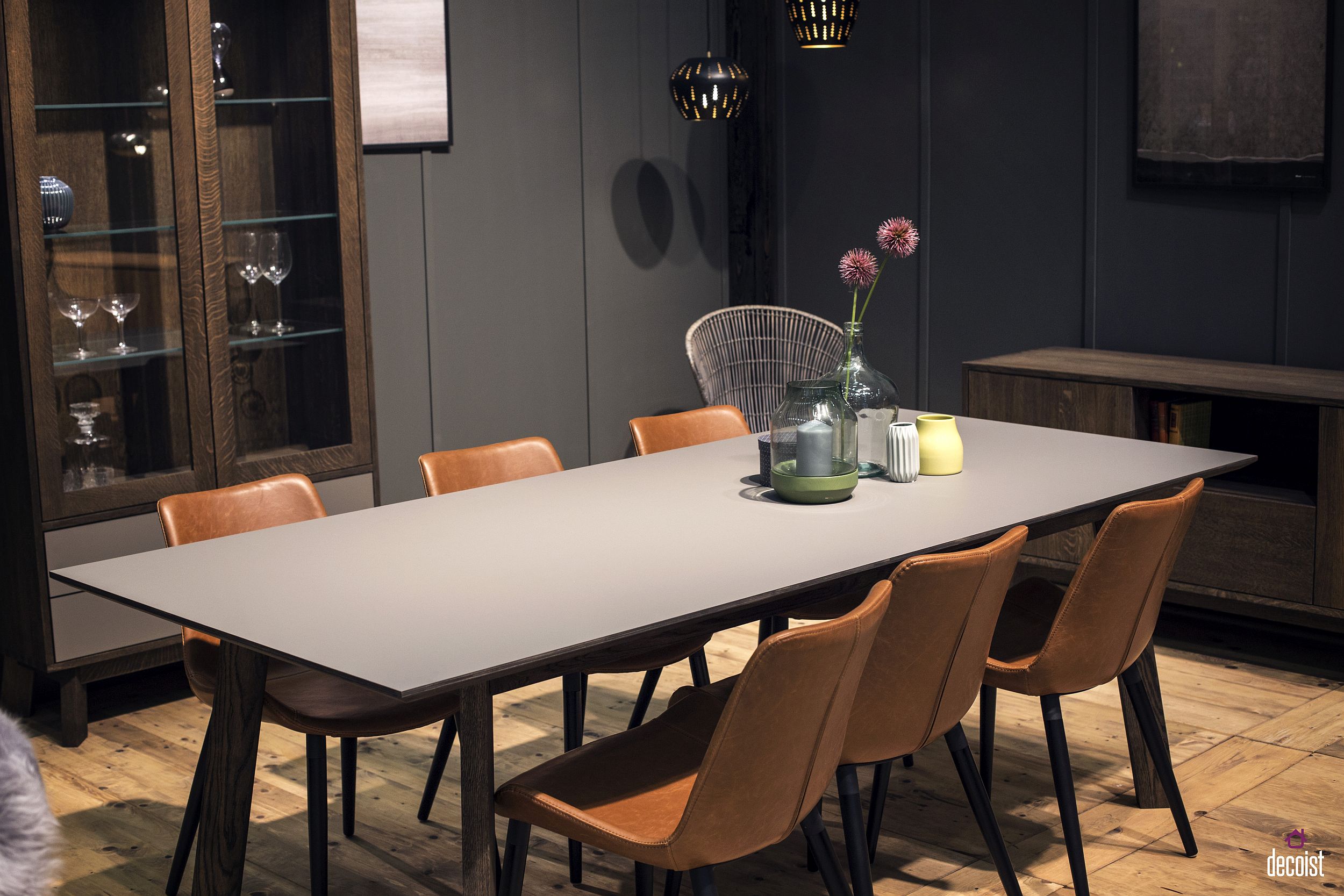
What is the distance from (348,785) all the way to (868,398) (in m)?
1.46

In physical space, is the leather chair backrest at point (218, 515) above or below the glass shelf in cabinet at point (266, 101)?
below

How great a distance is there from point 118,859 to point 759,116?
3965 millimetres

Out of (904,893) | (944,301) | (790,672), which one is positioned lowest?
(904,893)

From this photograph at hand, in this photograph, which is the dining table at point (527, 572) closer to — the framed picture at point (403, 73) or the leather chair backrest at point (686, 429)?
the leather chair backrest at point (686, 429)

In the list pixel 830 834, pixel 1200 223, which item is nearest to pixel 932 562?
pixel 830 834

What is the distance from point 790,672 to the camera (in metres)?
2.04

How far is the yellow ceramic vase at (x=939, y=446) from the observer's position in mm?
3164

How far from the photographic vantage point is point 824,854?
2326 mm

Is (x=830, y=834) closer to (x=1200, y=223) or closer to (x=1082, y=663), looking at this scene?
(x=1082, y=663)

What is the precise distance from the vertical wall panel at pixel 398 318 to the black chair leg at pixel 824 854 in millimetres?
2852

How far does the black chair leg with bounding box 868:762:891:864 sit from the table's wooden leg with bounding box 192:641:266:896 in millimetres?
1248

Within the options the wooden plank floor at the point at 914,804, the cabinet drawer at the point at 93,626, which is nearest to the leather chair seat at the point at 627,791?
the wooden plank floor at the point at 914,804

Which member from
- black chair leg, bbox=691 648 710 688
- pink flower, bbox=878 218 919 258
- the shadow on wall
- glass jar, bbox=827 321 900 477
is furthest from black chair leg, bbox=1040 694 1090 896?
the shadow on wall

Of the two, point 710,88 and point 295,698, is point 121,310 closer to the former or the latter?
point 295,698
